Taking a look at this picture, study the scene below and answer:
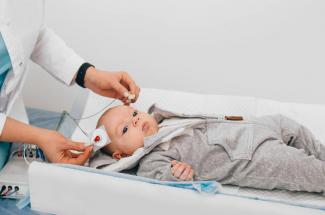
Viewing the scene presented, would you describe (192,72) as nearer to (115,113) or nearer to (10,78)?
(115,113)

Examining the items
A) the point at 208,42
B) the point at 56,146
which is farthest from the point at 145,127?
the point at 208,42

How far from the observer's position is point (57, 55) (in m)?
1.61

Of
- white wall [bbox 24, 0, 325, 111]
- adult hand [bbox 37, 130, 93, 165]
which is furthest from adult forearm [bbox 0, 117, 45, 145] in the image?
white wall [bbox 24, 0, 325, 111]

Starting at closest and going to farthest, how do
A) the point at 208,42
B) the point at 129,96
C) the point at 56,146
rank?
the point at 56,146 → the point at 129,96 → the point at 208,42

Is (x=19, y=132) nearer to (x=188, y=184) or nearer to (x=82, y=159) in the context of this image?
(x=82, y=159)

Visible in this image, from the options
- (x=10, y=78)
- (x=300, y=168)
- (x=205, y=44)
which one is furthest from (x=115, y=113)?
(x=205, y=44)

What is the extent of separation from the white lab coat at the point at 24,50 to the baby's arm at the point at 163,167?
1.39ft

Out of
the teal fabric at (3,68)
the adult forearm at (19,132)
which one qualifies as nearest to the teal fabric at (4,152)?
the teal fabric at (3,68)

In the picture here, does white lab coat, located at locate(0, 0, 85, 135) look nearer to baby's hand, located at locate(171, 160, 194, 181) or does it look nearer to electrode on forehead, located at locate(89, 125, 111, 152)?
electrode on forehead, located at locate(89, 125, 111, 152)

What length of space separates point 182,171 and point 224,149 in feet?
0.61

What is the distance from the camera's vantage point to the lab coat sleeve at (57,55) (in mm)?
1601

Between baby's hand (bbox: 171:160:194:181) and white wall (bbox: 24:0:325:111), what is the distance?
2.83 feet

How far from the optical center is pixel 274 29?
2.02m

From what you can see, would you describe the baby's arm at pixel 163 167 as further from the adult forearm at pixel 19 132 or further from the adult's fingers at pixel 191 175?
the adult forearm at pixel 19 132
